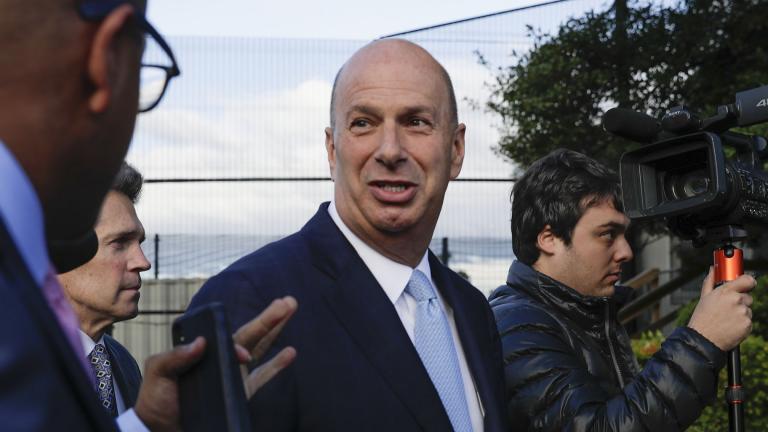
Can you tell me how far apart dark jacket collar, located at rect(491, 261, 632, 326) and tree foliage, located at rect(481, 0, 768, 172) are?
7.61 meters

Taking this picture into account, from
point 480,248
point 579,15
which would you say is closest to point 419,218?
point 480,248

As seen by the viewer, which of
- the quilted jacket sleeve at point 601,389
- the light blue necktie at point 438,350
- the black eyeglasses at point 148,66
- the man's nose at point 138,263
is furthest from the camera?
the man's nose at point 138,263

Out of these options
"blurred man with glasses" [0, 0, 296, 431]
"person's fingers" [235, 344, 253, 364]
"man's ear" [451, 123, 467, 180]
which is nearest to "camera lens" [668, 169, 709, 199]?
"man's ear" [451, 123, 467, 180]

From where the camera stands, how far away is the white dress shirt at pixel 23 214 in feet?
3.11

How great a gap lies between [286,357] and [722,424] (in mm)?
6548

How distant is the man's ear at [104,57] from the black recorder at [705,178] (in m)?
2.11

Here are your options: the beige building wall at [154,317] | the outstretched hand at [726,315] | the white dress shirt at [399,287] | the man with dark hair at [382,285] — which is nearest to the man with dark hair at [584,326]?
the outstretched hand at [726,315]

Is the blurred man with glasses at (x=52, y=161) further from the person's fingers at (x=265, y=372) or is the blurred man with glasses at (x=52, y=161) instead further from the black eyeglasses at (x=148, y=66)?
the person's fingers at (x=265, y=372)

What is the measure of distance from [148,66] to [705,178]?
226 centimetres

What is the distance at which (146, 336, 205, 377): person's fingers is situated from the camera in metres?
1.24

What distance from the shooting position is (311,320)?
2.14 meters

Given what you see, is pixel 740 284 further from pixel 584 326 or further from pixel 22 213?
pixel 22 213

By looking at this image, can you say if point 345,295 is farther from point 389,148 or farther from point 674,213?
point 674,213

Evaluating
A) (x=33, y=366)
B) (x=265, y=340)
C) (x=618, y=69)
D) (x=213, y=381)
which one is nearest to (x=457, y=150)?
(x=265, y=340)
